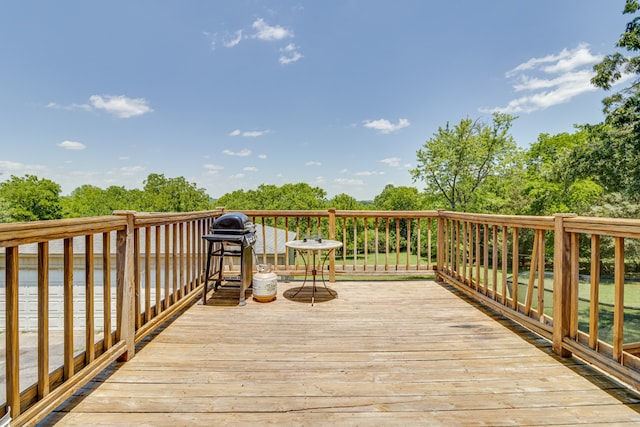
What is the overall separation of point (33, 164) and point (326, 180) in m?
31.5

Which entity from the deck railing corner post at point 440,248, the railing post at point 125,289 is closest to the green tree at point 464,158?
the deck railing corner post at point 440,248

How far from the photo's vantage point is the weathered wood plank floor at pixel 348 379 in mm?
1607

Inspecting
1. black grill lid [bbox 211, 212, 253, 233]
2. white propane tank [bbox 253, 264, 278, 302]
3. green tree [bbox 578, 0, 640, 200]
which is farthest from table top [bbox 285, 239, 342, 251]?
green tree [bbox 578, 0, 640, 200]

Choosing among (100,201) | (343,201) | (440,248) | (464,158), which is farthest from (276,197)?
(440,248)

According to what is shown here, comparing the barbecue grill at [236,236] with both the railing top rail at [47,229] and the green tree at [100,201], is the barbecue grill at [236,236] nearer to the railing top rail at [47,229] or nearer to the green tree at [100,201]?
the railing top rail at [47,229]

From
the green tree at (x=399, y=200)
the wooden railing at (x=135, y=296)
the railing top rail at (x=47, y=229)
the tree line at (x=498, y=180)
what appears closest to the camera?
the railing top rail at (x=47, y=229)

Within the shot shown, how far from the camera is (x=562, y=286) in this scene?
7.45ft

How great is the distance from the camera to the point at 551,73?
18.9 meters

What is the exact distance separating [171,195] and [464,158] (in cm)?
2600

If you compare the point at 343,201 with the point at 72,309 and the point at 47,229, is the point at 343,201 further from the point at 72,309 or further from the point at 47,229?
the point at 47,229

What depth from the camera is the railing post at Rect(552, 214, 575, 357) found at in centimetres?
225

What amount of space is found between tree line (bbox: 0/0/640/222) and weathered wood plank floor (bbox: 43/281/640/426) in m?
10.3

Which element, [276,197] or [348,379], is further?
[276,197]

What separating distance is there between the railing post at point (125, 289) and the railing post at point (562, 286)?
3.20 meters
